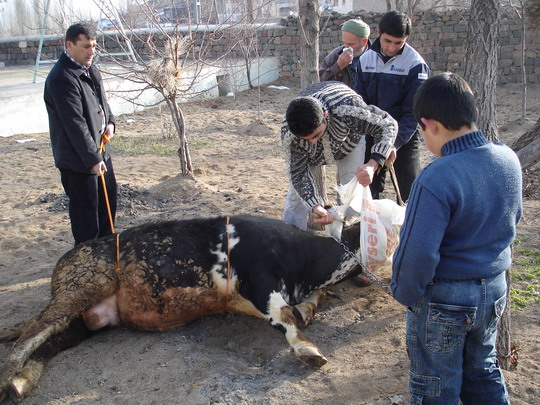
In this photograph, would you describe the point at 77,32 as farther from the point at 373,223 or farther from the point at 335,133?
the point at 373,223

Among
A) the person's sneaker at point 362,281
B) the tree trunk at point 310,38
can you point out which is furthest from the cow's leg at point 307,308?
the tree trunk at point 310,38

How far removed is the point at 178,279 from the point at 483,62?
2553 mm

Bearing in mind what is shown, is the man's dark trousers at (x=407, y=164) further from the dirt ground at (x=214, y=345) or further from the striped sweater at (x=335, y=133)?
the dirt ground at (x=214, y=345)

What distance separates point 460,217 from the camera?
2117 millimetres

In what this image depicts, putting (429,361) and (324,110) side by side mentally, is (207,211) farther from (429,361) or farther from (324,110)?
(429,361)

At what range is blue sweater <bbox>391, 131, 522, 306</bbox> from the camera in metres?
2.09

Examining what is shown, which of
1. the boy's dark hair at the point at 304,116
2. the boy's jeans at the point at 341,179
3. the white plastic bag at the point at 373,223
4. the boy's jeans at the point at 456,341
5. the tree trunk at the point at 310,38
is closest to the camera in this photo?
the boy's jeans at the point at 456,341

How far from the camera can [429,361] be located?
7.70 feet

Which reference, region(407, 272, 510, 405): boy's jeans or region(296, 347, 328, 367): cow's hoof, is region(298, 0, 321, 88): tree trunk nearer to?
region(296, 347, 328, 367): cow's hoof

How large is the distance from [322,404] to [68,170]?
9.50 ft

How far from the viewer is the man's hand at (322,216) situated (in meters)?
4.07

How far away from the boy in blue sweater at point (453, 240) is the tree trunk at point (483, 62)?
3.77 feet

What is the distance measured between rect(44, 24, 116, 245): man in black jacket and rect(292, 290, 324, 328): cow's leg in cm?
198

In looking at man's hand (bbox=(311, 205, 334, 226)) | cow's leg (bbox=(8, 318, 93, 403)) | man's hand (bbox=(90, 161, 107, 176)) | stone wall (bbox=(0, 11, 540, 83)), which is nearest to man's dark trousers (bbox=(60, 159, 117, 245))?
man's hand (bbox=(90, 161, 107, 176))
